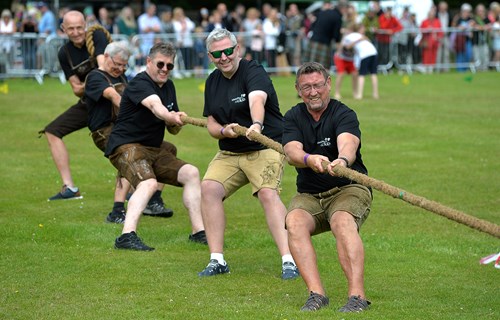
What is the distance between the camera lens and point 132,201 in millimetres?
9602

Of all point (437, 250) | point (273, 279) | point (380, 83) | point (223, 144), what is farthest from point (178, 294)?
point (380, 83)

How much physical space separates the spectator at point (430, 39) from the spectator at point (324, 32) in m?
7.73

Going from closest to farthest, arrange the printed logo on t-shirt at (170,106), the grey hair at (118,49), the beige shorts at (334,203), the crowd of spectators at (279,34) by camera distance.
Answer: the beige shorts at (334,203), the printed logo on t-shirt at (170,106), the grey hair at (118,49), the crowd of spectators at (279,34)

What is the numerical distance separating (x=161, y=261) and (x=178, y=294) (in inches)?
50.4

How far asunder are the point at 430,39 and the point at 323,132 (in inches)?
964

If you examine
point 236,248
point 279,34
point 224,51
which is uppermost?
point 279,34

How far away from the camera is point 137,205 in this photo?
9570mm

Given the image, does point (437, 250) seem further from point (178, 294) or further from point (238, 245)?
point (178, 294)

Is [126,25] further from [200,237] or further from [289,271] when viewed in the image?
[289,271]

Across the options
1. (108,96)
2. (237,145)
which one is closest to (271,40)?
(108,96)

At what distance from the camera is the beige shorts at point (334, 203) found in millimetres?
7500

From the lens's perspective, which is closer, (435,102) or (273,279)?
(273,279)

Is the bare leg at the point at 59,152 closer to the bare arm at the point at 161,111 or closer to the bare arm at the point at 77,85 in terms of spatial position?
the bare arm at the point at 77,85

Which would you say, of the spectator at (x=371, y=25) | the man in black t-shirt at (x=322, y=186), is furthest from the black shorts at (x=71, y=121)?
the spectator at (x=371, y=25)
